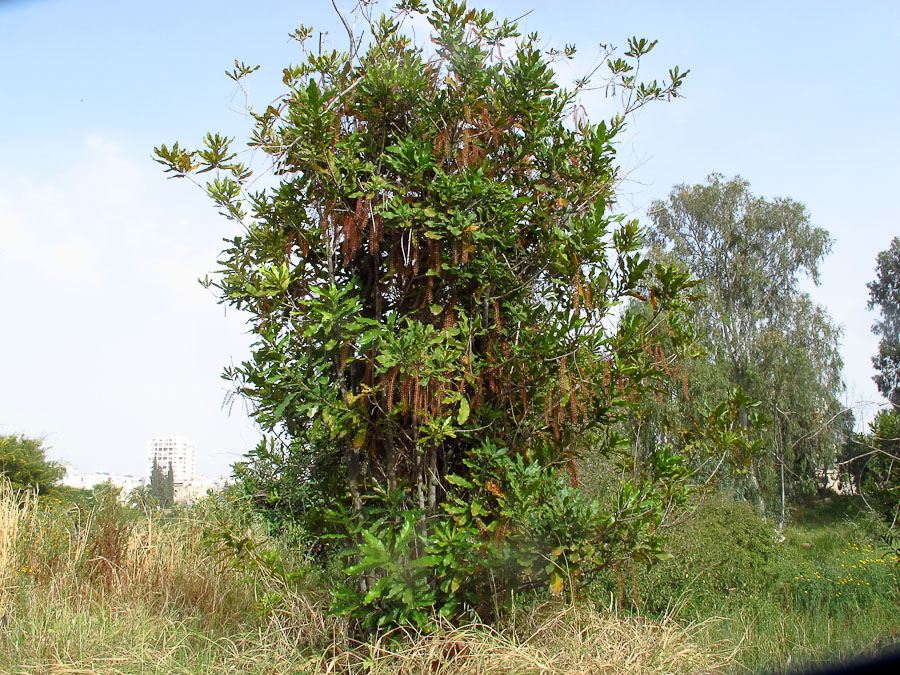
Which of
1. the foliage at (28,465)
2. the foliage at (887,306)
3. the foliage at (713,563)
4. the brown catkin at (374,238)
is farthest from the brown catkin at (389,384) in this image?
the foliage at (887,306)

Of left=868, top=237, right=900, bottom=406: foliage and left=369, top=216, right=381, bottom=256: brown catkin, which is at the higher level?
left=868, top=237, right=900, bottom=406: foliage

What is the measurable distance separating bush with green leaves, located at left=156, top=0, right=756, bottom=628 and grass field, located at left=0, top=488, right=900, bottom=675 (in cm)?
28

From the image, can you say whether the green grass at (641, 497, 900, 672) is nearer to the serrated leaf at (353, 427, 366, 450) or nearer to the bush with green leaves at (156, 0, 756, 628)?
the bush with green leaves at (156, 0, 756, 628)

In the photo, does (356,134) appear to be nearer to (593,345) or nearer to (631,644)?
(593,345)

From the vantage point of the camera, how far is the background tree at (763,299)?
59.6 feet

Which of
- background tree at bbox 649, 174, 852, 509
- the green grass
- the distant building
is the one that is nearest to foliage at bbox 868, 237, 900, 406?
background tree at bbox 649, 174, 852, 509

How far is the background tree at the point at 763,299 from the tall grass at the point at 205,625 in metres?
15.7

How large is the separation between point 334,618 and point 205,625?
→ 140cm

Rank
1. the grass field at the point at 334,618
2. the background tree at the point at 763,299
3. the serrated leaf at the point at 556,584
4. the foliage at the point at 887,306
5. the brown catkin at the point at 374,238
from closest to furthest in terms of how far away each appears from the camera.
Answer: the serrated leaf at the point at 556,584 → the grass field at the point at 334,618 → the brown catkin at the point at 374,238 → the background tree at the point at 763,299 → the foliage at the point at 887,306

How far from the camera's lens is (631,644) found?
317cm

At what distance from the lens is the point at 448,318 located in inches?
127

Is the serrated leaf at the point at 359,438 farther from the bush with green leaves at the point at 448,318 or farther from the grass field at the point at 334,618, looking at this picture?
the grass field at the point at 334,618

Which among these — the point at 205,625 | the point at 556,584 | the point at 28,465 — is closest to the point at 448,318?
the point at 556,584

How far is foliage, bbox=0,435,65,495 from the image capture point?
451 inches
